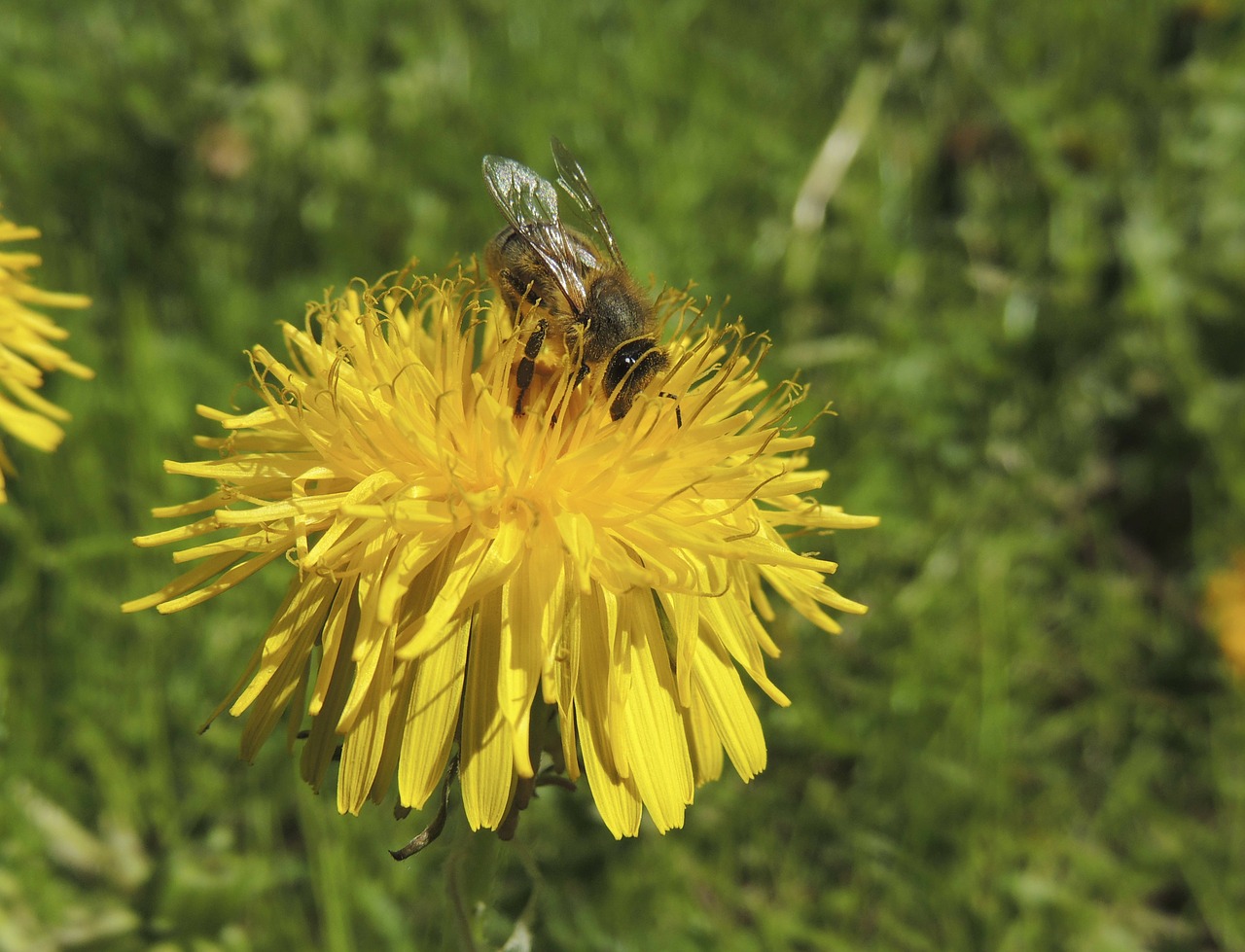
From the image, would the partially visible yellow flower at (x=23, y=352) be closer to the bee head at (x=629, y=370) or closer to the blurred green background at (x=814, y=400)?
the blurred green background at (x=814, y=400)

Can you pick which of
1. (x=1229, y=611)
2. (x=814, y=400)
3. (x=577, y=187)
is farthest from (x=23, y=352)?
(x=1229, y=611)

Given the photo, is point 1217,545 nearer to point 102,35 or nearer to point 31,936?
point 31,936

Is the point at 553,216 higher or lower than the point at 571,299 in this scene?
higher

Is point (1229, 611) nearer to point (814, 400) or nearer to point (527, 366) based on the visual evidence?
point (814, 400)

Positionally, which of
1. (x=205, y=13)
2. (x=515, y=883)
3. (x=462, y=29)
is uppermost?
(x=462, y=29)

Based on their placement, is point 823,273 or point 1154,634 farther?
point 823,273

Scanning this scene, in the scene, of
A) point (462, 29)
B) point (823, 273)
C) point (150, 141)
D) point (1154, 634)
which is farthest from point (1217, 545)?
point (150, 141)

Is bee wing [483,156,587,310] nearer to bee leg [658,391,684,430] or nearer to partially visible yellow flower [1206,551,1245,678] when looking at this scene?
bee leg [658,391,684,430]
